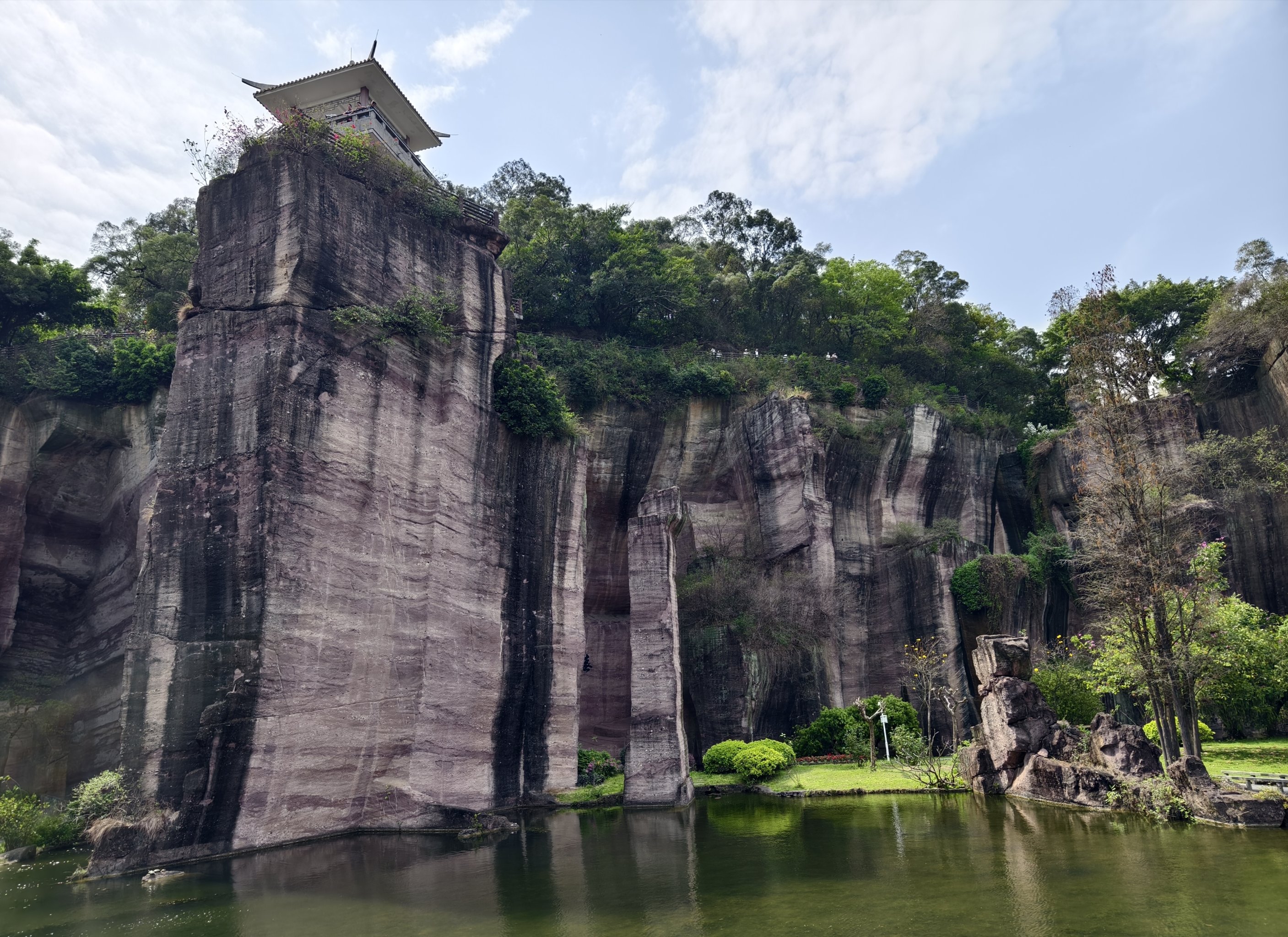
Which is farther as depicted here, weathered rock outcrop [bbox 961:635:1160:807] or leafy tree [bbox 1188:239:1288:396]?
leafy tree [bbox 1188:239:1288:396]

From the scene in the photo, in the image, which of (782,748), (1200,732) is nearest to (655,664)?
(782,748)

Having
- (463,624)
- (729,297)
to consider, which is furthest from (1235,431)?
(463,624)

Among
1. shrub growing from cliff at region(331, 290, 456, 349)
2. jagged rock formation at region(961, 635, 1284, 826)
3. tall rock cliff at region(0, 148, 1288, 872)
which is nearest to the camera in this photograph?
jagged rock formation at region(961, 635, 1284, 826)

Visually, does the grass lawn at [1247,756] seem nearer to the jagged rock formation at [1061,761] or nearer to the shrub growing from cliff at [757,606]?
the jagged rock formation at [1061,761]

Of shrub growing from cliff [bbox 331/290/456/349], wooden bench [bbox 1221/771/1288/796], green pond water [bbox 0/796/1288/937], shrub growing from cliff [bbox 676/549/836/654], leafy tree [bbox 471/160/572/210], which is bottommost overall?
green pond water [bbox 0/796/1288/937]

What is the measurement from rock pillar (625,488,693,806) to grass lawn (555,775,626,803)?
786 millimetres

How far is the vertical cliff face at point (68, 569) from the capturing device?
69.1ft

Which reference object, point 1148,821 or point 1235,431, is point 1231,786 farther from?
point 1235,431

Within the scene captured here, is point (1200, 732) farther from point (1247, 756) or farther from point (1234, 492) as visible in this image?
point (1234, 492)

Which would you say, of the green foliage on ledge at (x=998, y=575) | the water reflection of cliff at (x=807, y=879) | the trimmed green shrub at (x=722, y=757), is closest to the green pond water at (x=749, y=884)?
the water reflection of cliff at (x=807, y=879)

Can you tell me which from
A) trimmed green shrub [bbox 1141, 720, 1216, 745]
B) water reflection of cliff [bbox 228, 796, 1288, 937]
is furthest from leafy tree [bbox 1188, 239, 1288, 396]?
water reflection of cliff [bbox 228, 796, 1288, 937]

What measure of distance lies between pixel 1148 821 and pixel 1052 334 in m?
31.9

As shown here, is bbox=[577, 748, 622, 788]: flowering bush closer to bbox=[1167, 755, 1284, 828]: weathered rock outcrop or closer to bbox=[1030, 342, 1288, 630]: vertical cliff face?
bbox=[1167, 755, 1284, 828]: weathered rock outcrop

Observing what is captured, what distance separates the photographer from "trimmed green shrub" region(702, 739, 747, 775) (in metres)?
21.0
